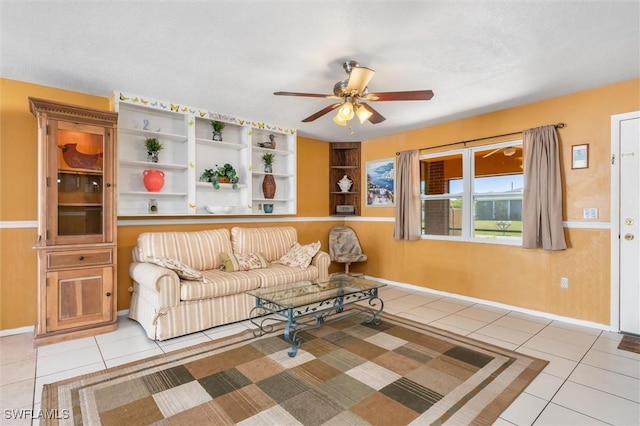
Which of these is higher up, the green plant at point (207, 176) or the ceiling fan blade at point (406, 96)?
the ceiling fan blade at point (406, 96)

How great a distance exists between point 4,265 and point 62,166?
1.18 meters

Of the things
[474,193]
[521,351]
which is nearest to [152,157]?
[474,193]

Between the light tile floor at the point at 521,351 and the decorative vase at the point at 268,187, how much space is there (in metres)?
2.16

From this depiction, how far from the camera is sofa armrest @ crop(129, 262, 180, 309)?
9.61ft

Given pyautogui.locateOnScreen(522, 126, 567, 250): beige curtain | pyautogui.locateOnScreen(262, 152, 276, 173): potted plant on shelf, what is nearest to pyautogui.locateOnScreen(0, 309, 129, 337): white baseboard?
pyautogui.locateOnScreen(262, 152, 276, 173): potted plant on shelf

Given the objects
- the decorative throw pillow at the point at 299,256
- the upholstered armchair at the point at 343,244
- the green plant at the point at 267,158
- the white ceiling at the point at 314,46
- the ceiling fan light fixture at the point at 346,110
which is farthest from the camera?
the upholstered armchair at the point at 343,244

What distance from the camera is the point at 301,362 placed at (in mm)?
2576

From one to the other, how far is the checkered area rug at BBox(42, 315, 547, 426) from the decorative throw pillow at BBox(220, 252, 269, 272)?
101cm

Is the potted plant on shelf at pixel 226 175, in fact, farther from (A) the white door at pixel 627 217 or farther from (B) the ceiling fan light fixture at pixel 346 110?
(A) the white door at pixel 627 217

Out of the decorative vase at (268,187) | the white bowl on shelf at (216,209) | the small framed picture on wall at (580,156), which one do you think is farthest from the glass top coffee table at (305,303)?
the small framed picture on wall at (580,156)

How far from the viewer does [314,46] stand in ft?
8.23

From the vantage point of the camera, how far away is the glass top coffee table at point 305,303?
2.84m

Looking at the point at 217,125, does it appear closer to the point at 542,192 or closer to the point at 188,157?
the point at 188,157

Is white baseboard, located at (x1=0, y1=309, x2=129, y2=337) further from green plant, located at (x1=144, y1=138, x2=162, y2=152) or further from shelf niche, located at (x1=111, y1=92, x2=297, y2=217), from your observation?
green plant, located at (x1=144, y1=138, x2=162, y2=152)
